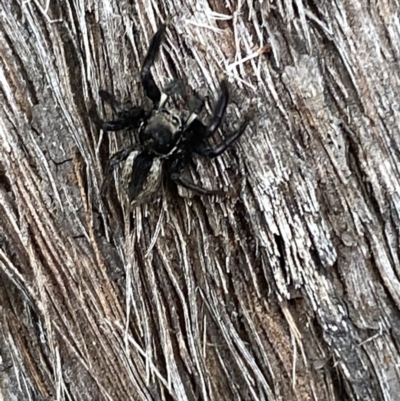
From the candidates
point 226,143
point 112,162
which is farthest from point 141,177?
point 226,143

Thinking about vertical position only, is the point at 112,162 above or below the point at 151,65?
below

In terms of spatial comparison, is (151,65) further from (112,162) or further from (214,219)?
(214,219)

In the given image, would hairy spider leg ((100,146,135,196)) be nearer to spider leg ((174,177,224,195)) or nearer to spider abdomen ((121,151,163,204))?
spider abdomen ((121,151,163,204))

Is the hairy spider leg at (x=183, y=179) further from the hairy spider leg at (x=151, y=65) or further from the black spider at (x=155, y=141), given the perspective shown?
the hairy spider leg at (x=151, y=65)

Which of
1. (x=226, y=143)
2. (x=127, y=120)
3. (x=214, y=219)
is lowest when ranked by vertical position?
(x=214, y=219)

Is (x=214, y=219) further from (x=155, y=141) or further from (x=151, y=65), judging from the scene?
(x=151, y=65)

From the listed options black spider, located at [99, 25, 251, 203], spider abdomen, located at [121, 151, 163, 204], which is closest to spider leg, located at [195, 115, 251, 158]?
black spider, located at [99, 25, 251, 203]
